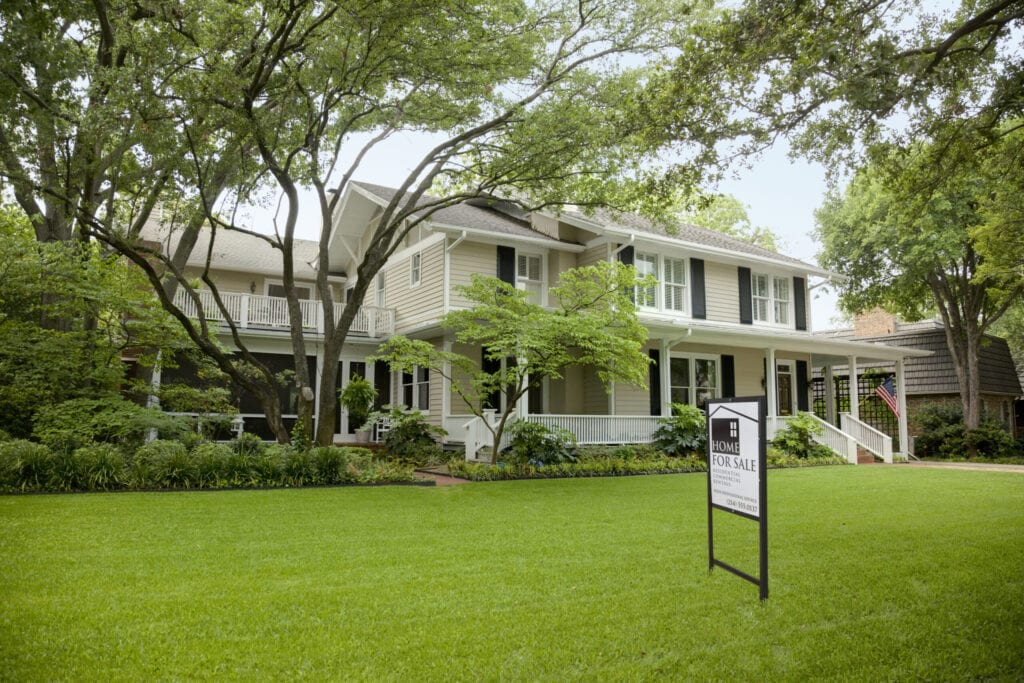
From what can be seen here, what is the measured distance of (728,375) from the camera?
20.2m

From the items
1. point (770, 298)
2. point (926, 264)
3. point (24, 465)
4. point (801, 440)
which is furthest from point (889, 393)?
point (24, 465)

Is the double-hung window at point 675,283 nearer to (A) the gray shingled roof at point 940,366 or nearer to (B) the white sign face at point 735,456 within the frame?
(A) the gray shingled roof at point 940,366

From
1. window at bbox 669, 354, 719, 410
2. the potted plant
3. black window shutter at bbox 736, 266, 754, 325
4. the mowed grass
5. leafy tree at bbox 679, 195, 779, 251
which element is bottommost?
the mowed grass

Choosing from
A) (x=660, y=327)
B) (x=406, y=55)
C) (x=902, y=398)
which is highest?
(x=406, y=55)

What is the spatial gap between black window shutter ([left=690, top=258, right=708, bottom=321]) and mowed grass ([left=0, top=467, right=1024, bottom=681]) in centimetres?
1107

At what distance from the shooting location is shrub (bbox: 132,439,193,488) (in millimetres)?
10173

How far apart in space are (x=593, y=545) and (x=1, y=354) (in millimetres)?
12149

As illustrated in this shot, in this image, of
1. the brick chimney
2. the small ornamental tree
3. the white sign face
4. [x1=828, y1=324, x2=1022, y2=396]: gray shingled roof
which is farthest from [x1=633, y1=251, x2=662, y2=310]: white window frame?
the white sign face

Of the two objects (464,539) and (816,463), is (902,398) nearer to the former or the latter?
(816,463)

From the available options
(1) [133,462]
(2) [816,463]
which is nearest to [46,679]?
(1) [133,462]

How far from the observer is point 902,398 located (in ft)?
67.4

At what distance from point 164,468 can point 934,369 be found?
961 inches

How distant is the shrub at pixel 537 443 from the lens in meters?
14.4

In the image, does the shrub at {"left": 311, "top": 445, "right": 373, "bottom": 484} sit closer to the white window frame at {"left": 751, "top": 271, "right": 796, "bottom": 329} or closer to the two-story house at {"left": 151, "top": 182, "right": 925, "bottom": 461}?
the two-story house at {"left": 151, "top": 182, "right": 925, "bottom": 461}
